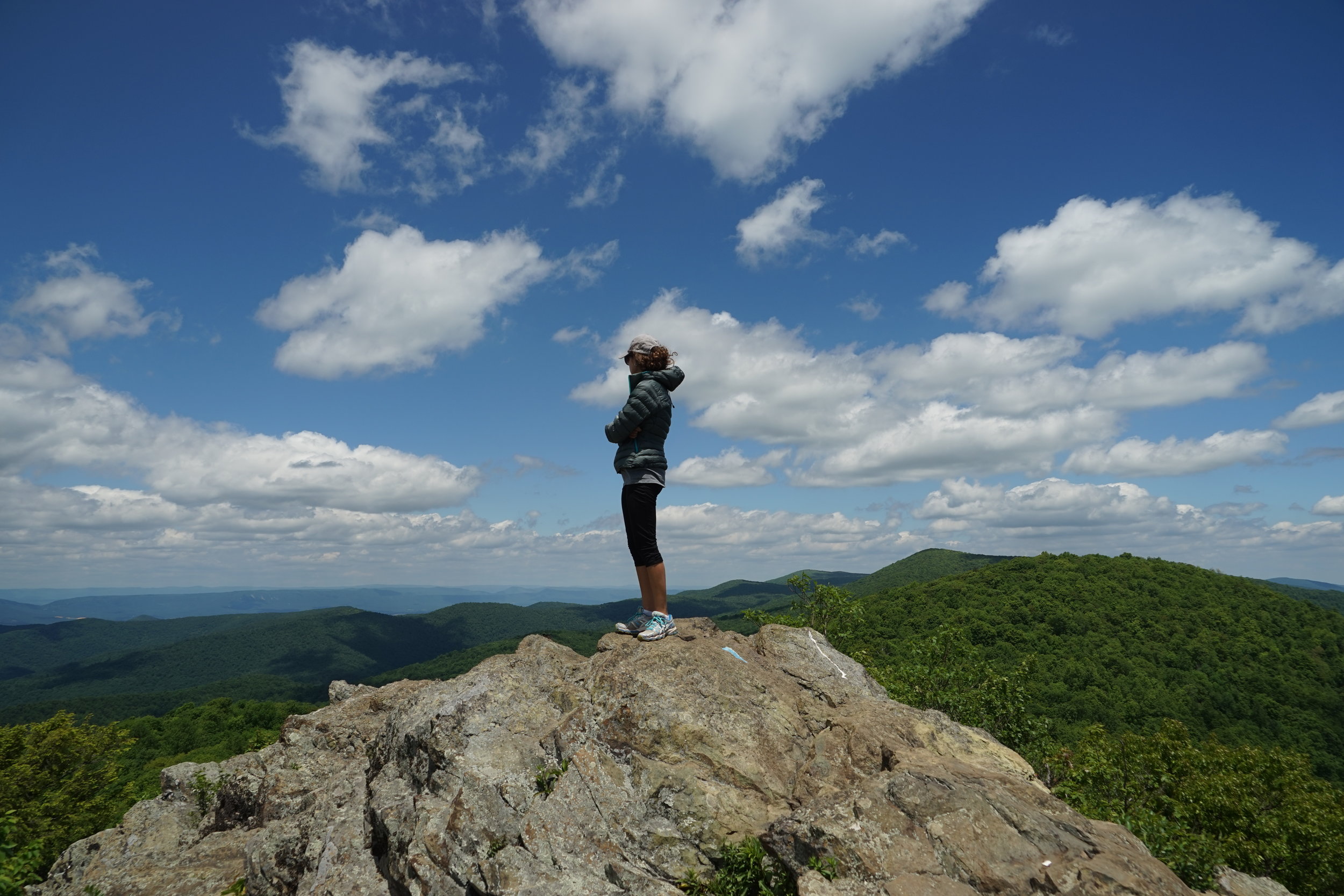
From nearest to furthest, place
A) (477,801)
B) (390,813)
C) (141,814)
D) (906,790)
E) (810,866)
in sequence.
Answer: (810,866), (906,790), (477,801), (390,813), (141,814)

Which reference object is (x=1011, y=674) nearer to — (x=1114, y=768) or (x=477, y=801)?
(x=1114, y=768)

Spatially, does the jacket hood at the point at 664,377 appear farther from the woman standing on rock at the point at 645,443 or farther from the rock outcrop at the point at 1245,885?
the rock outcrop at the point at 1245,885


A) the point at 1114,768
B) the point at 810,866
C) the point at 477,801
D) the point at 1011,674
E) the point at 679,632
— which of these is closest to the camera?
the point at 810,866

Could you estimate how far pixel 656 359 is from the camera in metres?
11.5

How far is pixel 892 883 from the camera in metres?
7.36

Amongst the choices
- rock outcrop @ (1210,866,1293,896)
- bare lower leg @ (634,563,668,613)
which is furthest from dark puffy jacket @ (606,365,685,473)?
rock outcrop @ (1210,866,1293,896)

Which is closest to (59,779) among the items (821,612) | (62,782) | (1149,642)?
(62,782)

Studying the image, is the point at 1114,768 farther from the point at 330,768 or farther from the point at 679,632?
the point at 330,768

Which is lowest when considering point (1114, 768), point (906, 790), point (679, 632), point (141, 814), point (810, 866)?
point (1114, 768)

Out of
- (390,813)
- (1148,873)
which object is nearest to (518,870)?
(390,813)

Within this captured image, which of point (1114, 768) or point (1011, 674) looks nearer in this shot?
point (1114, 768)

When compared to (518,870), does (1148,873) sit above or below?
above

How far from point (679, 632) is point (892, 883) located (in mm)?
7264

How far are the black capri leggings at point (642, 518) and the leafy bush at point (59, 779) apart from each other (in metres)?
59.6
